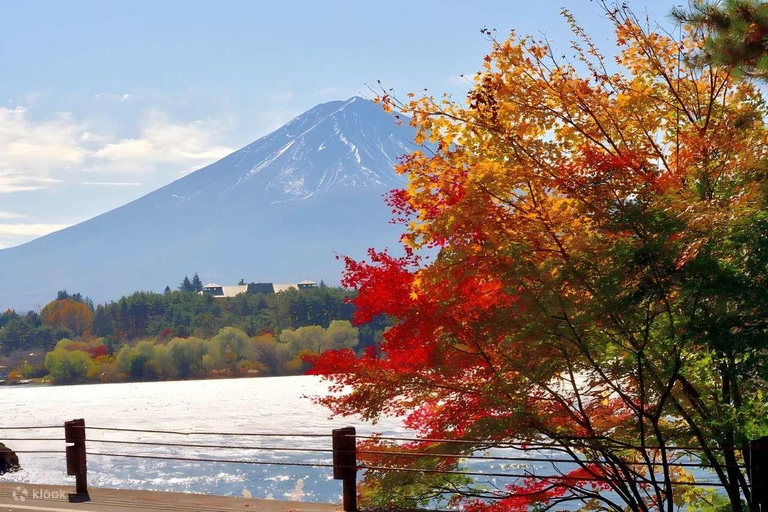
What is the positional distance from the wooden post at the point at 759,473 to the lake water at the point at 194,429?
18.1m

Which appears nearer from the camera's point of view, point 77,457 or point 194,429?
point 77,457

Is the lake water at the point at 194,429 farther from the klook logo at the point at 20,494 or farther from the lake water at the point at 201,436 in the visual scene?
the klook logo at the point at 20,494

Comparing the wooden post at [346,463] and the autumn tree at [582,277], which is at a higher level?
the autumn tree at [582,277]

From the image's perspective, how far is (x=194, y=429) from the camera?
5194 cm

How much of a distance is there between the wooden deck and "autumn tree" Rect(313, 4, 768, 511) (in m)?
1.95

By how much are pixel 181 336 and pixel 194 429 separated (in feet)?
235

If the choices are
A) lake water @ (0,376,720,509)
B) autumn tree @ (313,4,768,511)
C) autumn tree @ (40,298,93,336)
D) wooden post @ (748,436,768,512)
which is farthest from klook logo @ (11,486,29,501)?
autumn tree @ (40,298,93,336)

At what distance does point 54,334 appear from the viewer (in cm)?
12850

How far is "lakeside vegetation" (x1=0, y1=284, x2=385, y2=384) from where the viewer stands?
323ft

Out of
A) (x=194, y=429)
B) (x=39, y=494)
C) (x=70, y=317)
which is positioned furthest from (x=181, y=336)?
(x=39, y=494)

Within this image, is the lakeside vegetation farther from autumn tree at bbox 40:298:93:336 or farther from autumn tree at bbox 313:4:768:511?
autumn tree at bbox 313:4:768:511

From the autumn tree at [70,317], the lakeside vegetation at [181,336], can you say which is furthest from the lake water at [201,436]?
the autumn tree at [70,317]

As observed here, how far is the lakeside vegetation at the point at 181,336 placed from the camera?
98.4m

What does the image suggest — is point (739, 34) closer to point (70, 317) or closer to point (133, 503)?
point (133, 503)
